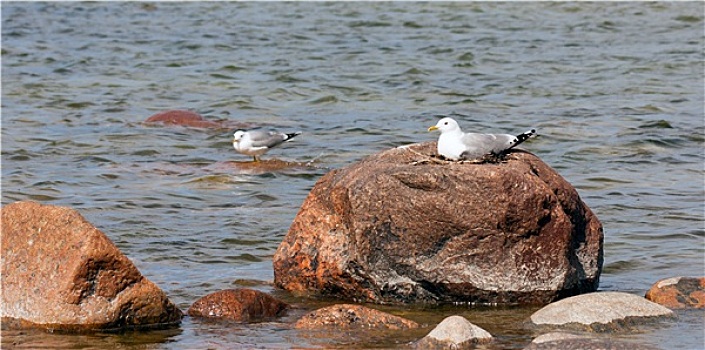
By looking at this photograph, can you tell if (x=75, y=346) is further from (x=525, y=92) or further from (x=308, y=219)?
(x=525, y=92)

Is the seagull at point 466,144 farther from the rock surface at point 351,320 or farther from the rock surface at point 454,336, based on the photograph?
the rock surface at point 454,336

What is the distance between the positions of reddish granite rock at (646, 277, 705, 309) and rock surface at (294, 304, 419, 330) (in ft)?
5.03

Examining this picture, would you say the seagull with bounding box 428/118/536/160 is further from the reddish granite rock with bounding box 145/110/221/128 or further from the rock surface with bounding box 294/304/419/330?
the reddish granite rock with bounding box 145/110/221/128

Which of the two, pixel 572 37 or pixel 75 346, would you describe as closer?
pixel 75 346

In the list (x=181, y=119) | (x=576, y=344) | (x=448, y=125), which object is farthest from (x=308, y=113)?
(x=576, y=344)

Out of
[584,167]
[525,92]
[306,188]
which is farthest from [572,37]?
[306,188]

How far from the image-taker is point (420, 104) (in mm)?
15844

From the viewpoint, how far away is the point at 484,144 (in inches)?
287

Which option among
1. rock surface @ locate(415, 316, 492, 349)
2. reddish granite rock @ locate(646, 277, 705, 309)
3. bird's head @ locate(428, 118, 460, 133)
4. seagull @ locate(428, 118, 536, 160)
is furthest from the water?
bird's head @ locate(428, 118, 460, 133)

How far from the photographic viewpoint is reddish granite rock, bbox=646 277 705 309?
6875 mm

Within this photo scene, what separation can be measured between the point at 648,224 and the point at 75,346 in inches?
202

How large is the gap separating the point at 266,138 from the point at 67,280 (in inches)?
252

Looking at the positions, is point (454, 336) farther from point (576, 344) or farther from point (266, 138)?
point (266, 138)

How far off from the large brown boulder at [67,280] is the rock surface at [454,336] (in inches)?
62.3
